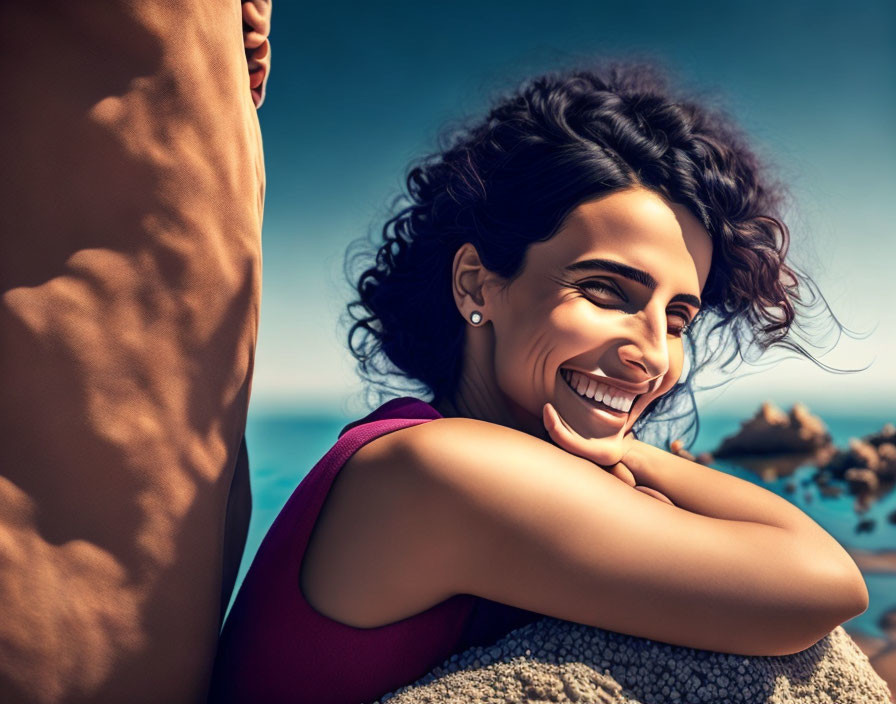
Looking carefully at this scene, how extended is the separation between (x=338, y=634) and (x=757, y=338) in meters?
1.26

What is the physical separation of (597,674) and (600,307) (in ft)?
2.12

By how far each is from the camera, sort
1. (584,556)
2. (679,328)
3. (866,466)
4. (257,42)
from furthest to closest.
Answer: (866,466)
(679,328)
(257,42)
(584,556)

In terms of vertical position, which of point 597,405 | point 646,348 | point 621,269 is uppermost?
point 621,269

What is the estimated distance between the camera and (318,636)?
105cm

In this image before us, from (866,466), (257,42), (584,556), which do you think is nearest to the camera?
(584,556)

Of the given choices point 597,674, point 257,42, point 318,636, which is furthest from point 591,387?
point 257,42

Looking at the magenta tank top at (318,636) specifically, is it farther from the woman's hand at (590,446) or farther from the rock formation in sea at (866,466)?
the rock formation in sea at (866,466)

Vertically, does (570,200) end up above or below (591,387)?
above

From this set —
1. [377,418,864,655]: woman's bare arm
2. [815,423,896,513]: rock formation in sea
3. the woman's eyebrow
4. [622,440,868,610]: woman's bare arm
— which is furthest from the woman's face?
[815,423,896,513]: rock formation in sea

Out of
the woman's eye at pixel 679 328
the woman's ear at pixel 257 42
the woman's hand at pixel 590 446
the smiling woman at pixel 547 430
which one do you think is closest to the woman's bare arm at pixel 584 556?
the smiling woman at pixel 547 430

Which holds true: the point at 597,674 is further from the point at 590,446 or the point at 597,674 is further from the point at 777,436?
the point at 777,436

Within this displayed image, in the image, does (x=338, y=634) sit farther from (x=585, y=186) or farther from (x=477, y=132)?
(x=477, y=132)

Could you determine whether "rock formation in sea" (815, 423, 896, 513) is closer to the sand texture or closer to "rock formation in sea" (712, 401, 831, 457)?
"rock formation in sea" (712, 401, 831, 457)

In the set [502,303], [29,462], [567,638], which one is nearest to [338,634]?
[567,638]
